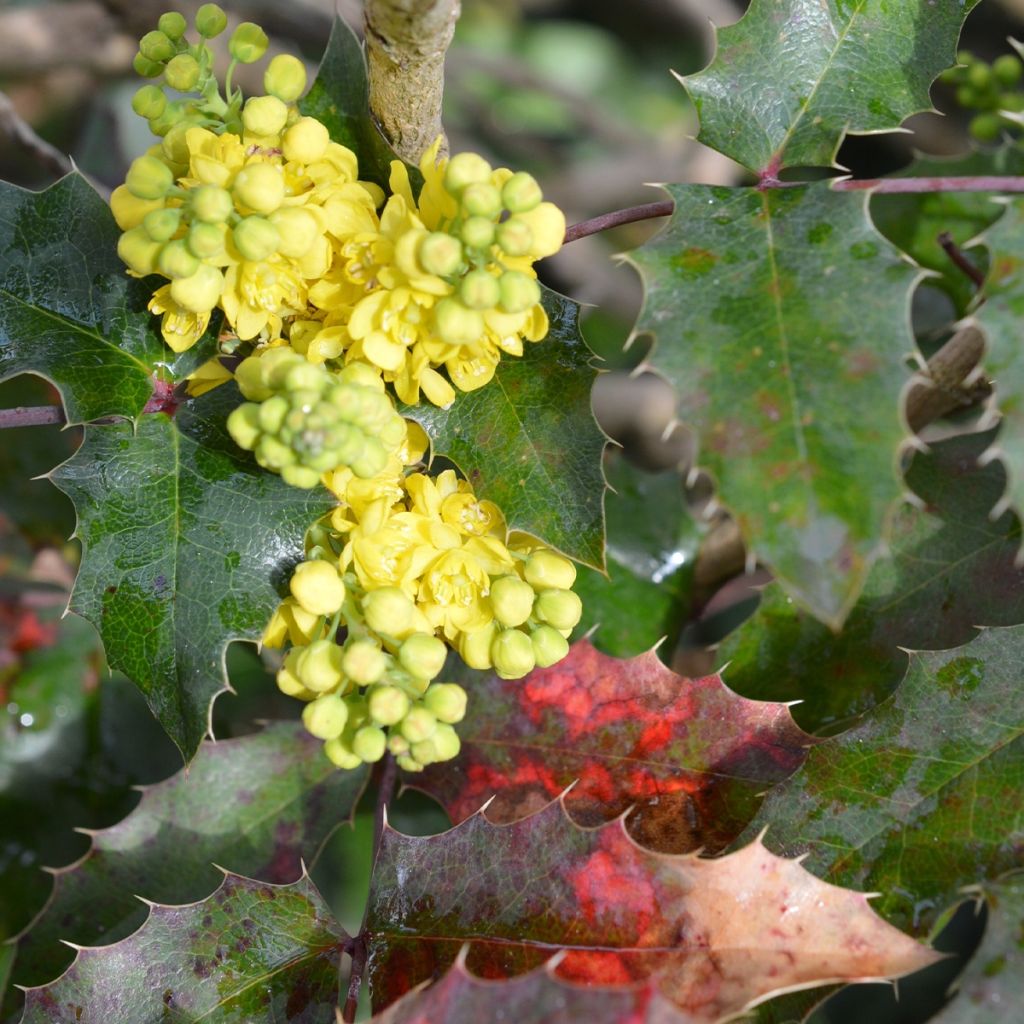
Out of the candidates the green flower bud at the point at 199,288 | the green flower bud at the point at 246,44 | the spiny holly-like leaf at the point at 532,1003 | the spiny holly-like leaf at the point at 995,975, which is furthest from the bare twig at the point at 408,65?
the spiny holly-like leaf at the point at 995,975

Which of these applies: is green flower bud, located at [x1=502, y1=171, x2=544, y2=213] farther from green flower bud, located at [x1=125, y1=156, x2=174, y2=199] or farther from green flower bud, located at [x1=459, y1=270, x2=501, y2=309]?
green flower bud, located at [x1=125, y1=156, x2=174, y2=199]

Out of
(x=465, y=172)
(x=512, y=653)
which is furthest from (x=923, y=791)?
(x=465, y=172)

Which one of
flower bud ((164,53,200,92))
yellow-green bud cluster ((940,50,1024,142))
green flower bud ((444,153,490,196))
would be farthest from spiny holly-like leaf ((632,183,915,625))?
yellow-green bud cluster ((940,50,1024,142))

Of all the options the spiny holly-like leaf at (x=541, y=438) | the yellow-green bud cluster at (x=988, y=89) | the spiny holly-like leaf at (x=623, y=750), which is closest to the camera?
the spiny holly-like leaf at (x=541, y=438)

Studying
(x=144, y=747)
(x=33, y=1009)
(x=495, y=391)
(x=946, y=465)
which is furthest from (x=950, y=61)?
(x=144, y=747)

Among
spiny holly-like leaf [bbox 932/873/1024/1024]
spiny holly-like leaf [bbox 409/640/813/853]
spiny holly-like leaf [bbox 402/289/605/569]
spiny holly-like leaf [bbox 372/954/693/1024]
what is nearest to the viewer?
spiny holly-like leaf [bbox 372/954/693/1024]

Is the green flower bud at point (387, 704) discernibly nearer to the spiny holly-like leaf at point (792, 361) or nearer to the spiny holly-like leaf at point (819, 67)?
the spiny holly-like leaf at point (792, 361)

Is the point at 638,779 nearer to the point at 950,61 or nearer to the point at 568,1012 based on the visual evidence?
the point at 568,1012
